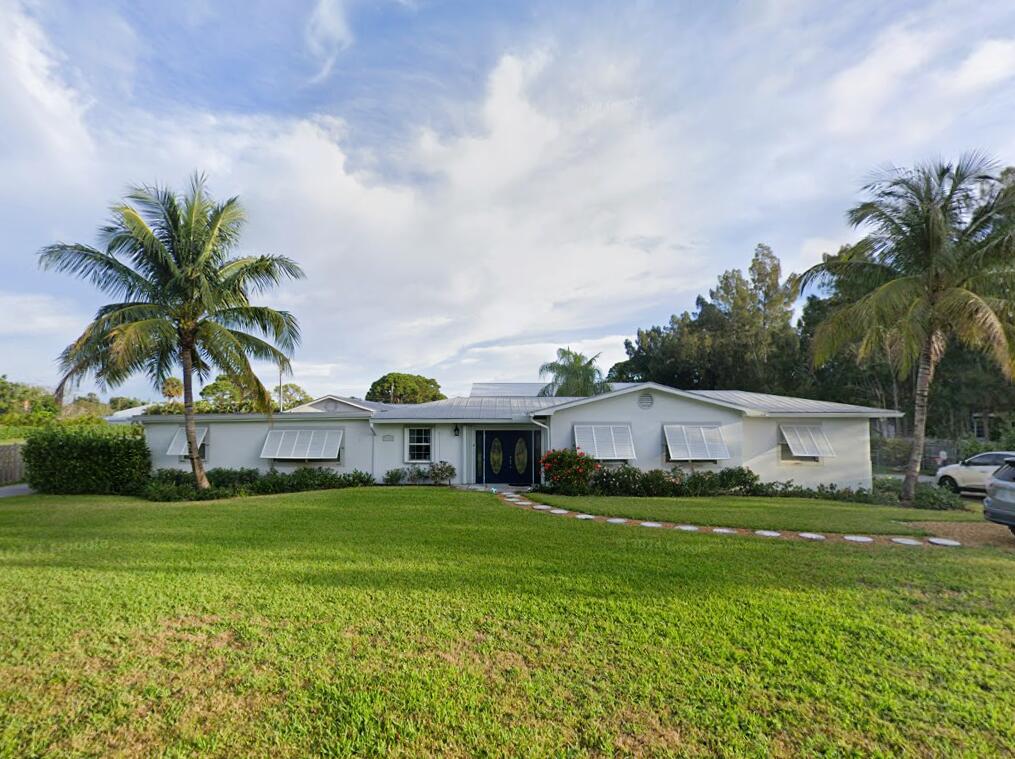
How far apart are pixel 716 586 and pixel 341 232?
13.0 meters

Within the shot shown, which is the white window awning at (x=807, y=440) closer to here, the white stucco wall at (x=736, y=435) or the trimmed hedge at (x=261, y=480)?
the white stucco wall at (x=736, y=435)

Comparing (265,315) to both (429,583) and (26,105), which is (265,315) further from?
(429,583)

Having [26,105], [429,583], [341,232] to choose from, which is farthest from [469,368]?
[429,583]

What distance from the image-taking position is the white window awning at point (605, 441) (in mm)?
14734

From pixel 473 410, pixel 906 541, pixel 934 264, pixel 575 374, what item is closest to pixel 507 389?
pixel 575 374

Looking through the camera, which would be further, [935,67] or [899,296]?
[899,296]

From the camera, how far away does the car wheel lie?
51.5 ft

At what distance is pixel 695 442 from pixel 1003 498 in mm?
7430

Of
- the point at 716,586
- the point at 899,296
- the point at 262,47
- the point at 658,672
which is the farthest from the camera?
the point at 899,296

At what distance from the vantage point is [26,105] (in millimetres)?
9609

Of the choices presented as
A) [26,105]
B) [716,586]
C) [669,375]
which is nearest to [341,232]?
[26,105]

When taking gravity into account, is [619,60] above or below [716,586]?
above

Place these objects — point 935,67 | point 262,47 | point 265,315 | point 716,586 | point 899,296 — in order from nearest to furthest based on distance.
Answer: point 716,586
point 935,67
point 262,47
point 899,296
point 265,315

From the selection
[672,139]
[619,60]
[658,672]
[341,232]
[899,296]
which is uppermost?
[619,60]
